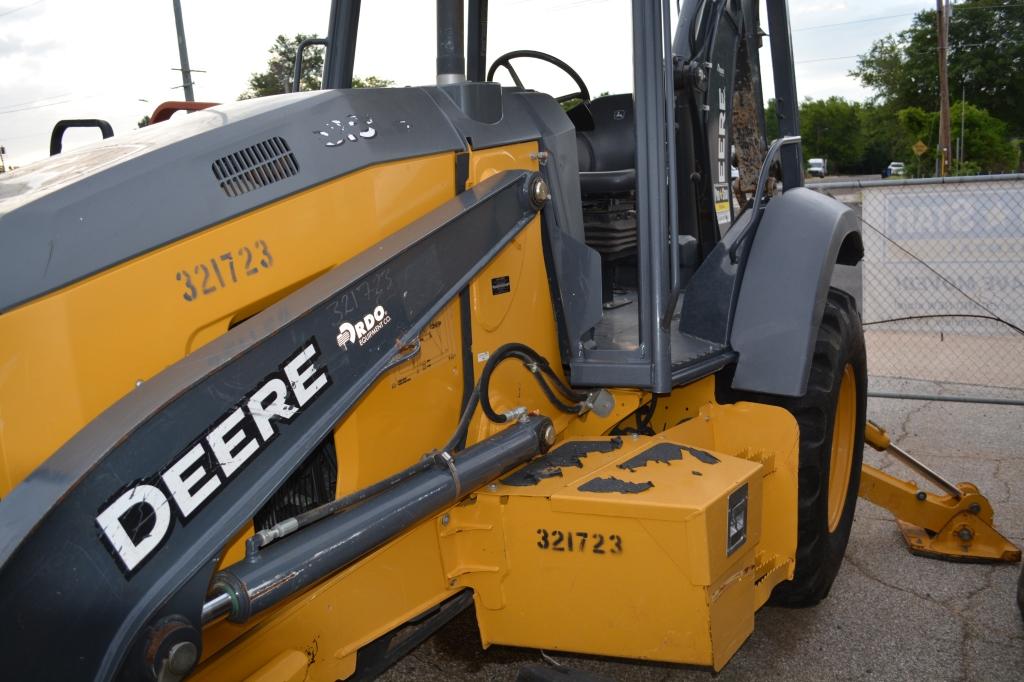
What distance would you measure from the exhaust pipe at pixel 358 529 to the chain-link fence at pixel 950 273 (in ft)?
15.8

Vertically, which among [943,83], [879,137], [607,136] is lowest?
[607,136]

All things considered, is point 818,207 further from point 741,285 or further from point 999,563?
point 999,563

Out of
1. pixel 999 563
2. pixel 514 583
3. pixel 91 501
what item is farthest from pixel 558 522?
pixel 999 563

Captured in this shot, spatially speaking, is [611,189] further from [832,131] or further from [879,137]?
[832,131]

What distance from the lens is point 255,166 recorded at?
211 centimetres

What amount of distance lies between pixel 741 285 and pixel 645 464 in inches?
37.8

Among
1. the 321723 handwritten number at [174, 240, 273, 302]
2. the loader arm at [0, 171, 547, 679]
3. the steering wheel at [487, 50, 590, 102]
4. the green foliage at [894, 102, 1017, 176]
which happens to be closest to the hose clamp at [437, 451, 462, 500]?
the loader arm at [0, 171, 547, 679]

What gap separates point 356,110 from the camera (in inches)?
92.6

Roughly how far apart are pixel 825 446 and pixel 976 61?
4760 cm

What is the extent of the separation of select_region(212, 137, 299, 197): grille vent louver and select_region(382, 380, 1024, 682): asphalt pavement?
167 centimetres

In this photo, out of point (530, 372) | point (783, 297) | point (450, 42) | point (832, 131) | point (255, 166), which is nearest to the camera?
point (255, 166)

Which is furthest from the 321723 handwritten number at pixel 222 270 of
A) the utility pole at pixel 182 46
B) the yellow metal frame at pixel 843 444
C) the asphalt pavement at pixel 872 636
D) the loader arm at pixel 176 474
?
the utility pole at pixel 182 46

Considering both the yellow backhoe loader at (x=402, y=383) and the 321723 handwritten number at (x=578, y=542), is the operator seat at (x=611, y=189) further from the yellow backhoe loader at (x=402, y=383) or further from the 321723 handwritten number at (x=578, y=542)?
the 321723 handwritten number at (x=578, y=542)

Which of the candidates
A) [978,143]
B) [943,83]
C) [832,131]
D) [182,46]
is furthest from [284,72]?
[832,131]
